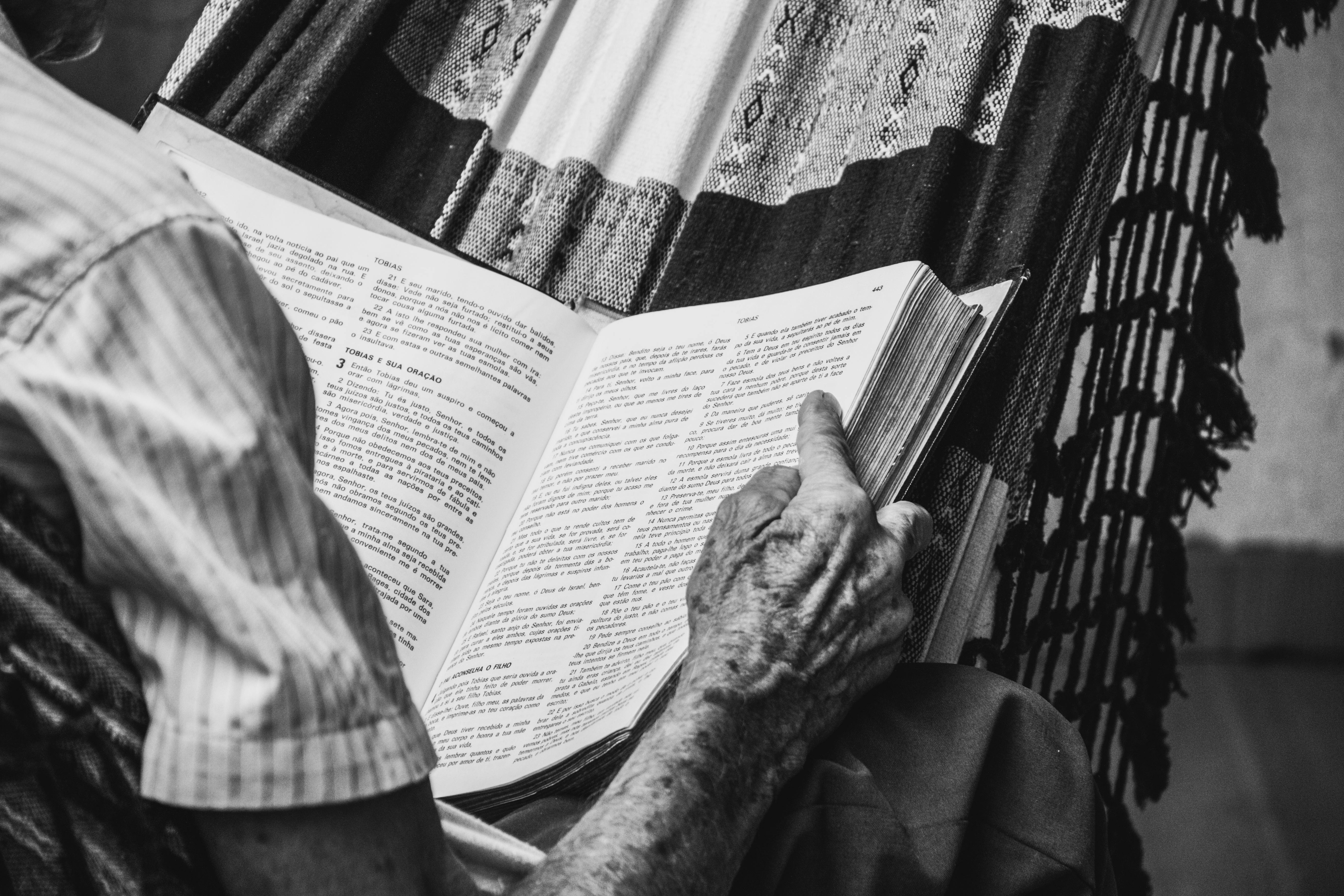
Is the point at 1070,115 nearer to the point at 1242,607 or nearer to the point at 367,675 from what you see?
the point at 367,675

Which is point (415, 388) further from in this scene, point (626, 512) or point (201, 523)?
point (201, 523)

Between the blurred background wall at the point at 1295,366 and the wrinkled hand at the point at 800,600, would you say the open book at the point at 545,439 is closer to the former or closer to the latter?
the wrinkled hand at the point at 800,600

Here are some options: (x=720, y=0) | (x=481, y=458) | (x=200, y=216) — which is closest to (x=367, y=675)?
(x=200, y=216)

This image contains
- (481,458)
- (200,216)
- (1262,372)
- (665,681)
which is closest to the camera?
(200,216)

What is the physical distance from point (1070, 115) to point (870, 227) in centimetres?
16

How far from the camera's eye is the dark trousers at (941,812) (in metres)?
0.51

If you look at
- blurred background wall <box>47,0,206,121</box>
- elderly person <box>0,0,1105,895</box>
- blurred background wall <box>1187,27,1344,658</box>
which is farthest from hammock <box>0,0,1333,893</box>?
blurred background wall <box>47,0,206,121</box>

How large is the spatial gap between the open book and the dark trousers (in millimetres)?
78

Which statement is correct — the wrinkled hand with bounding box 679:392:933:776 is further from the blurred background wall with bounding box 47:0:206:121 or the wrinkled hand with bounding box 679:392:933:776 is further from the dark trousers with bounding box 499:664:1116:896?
the blurred background wall with bounding box 47:0:206:121

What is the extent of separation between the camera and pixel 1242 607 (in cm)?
236

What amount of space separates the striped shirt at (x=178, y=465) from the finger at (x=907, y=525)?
1.13 ft

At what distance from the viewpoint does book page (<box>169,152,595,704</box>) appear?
677 millimetres

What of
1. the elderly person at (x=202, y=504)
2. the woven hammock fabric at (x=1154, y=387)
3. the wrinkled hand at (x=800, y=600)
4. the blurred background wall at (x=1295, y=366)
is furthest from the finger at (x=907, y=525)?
the blurred background wall at (x=1295, y=366)

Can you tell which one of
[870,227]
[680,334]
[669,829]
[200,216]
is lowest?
[669,829]
